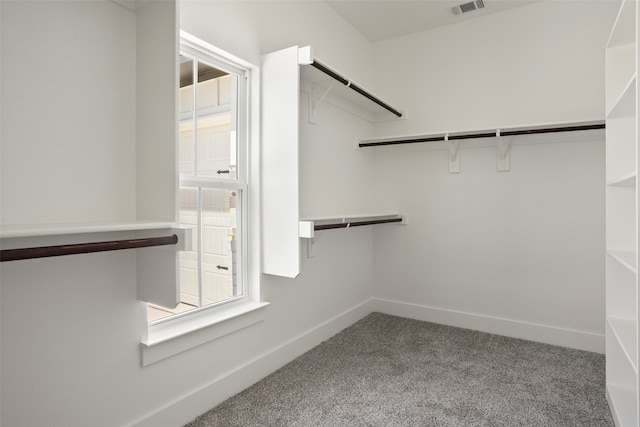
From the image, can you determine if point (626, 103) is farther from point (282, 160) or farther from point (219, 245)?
point (219, 245)

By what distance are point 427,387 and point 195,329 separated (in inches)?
53.1

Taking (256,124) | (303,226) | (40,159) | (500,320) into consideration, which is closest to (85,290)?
(40,159)

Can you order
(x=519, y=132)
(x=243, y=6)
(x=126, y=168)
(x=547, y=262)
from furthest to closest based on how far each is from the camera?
(x=547, y=262), (x=519, y=132), (x=243, y=6), (x=126, y=168)

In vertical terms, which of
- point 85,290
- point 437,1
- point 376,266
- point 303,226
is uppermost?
point 437,1

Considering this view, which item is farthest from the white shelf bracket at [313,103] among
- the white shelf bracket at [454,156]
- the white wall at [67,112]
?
the white wall at [67,112]

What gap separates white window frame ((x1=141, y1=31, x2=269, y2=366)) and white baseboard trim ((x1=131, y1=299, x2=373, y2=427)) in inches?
9.5

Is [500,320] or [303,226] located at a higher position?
[303,226]

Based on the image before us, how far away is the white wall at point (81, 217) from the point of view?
127 cm

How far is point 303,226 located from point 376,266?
1.66m

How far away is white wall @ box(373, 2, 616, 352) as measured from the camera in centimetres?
275

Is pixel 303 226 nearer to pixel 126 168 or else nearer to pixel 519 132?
pixel 126 168

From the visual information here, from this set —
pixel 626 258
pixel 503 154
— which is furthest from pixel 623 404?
pixel 503 154

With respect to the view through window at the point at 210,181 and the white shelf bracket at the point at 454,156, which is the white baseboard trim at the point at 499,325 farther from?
the view through window at the point at 210,181

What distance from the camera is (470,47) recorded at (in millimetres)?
3139
